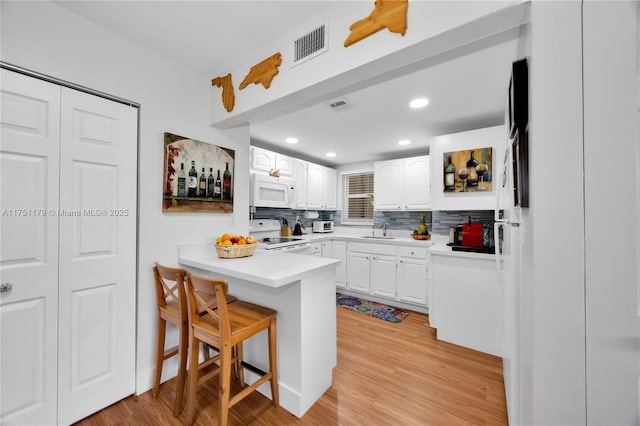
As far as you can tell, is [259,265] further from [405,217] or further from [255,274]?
[405,217]

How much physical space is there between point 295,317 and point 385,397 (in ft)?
2.88

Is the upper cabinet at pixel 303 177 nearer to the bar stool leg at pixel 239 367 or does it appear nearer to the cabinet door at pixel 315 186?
the cabinet door at pixel 315 186

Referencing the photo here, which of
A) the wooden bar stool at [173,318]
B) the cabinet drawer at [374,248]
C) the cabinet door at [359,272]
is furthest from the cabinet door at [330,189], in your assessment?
the wooden bar stool at [173,318]

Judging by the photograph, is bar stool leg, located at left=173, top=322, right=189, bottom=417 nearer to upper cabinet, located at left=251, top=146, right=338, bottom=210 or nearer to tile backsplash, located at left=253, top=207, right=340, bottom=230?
upper cabinet, located at left=251, top=146, right=338, bottom=210

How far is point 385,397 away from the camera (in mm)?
1771

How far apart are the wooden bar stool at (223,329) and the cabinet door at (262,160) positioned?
80.7 inches

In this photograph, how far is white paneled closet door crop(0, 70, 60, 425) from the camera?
131 centimetres

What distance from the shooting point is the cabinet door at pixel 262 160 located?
3.35m

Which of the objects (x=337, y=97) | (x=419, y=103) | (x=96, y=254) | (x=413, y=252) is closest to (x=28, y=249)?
(x=96, y=254)

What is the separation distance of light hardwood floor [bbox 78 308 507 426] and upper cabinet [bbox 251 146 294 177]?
234 cm

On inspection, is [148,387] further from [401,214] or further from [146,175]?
[401,214]

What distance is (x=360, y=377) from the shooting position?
78.0 inches

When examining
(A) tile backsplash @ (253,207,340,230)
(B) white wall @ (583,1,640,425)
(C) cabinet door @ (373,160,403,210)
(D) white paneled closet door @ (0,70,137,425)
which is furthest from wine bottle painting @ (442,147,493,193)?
(D) white paneled closet door @ (0,70,137,425)

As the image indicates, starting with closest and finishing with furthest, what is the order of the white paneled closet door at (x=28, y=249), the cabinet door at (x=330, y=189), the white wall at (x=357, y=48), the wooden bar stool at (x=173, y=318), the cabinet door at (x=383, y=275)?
the white wall at (x=357, y=48) < the white paneled closet door at (x=28, y=249) < the wooden bar stool at (x=173, y=318) < the cabinet door at (x=383, y=275) < the cabinet door at (x=330, y=189)
